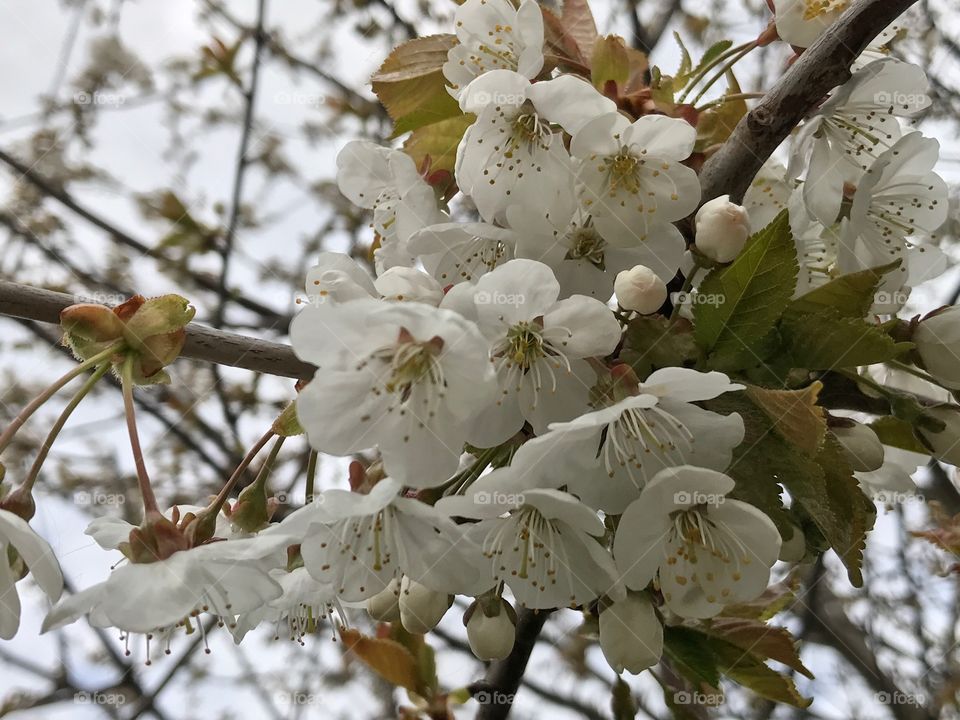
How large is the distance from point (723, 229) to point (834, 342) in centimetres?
19

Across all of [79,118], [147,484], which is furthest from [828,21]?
[79,118]

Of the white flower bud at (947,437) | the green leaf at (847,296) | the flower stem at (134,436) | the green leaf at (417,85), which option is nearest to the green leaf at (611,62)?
the green leaf at (417,85)

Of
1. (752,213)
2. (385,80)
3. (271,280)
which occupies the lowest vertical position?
(271,280)

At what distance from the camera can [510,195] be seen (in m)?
1.01

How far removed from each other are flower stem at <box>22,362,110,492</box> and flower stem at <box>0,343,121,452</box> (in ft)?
0.04

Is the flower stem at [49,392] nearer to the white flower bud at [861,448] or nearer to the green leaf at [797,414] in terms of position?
the green leaf at [797,414]

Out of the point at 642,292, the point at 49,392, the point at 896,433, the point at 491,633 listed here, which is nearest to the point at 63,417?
the point at 49,392

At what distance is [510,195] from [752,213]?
17.4 inches

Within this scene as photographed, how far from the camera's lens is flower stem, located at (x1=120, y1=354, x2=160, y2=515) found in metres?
0.90

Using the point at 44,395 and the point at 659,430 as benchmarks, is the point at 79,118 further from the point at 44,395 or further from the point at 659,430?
the point at 659,430

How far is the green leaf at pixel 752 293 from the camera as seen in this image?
2.93ft

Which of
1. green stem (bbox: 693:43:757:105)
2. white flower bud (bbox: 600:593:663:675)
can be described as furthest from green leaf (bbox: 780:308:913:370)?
green stem (bbox: 693:43:757:105)

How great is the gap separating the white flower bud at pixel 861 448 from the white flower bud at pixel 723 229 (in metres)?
0.26

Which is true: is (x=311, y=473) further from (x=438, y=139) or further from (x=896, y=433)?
(x=896, y=433)
